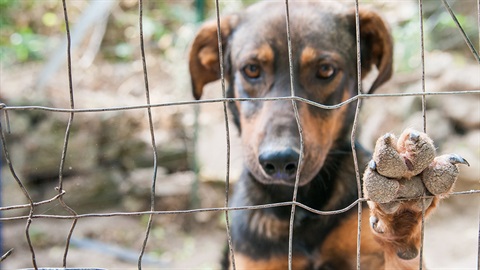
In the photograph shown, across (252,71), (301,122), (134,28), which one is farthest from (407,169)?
(134,28)

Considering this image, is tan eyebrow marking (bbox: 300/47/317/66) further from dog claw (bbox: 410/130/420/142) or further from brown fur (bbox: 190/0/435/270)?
dog claw (bbox: 410/130/420/142)

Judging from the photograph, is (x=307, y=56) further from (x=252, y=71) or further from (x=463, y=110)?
(x=463, y=110)

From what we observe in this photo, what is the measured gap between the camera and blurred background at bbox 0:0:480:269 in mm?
5785

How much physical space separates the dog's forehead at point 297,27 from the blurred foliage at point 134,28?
3120 mm

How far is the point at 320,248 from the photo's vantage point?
2.95 meters

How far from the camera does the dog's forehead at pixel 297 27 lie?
3021mm

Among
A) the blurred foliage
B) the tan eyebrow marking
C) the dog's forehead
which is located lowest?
the tan eyebrow marking

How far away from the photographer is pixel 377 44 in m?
3.19

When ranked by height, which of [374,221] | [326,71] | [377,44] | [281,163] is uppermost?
[377,44]

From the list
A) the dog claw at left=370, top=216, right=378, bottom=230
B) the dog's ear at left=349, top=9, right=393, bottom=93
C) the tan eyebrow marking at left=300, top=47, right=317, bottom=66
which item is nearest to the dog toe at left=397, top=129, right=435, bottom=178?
the dog claw at left=370, top=216, right=378, bottom=230

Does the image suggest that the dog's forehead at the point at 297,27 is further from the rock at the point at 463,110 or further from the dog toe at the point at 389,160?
the rock at the point at 463,110

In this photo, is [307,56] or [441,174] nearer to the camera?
[441,174]

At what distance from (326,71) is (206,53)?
2.74 ft

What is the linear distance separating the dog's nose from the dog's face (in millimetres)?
106
